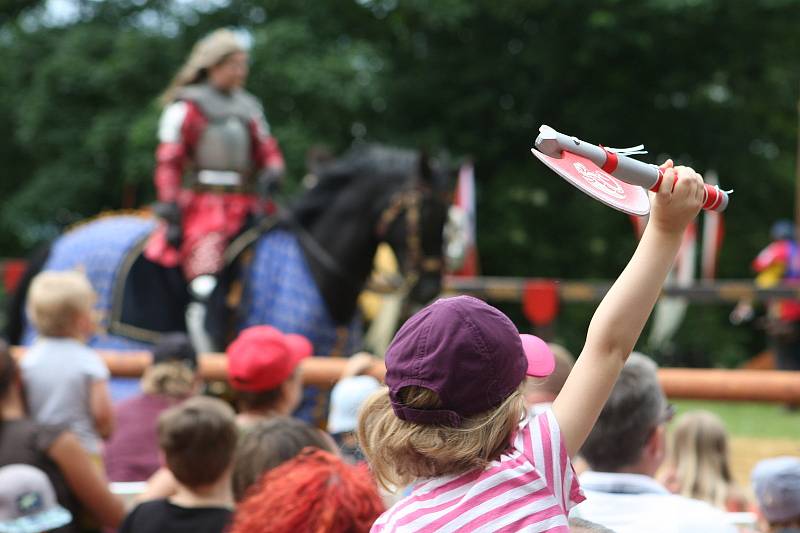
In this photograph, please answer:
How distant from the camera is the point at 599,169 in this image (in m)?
1.63

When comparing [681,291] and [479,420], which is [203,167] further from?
[681,291]

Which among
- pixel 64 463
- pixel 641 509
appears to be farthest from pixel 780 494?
pixel 64 463

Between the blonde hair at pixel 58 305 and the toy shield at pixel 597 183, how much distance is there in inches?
99.8

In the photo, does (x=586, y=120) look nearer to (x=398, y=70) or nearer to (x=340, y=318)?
(x=398, y=70)

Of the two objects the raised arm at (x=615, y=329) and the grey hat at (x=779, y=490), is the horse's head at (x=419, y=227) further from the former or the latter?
the raised arm at (x=615, y=329)

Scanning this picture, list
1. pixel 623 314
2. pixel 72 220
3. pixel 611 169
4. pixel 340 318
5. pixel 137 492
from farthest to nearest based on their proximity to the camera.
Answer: pixel 72 220 < pixel 340 318 < pixel 137 492 < pixel 623 314 < pixel 611 169

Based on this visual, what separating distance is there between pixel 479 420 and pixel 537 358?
264mm

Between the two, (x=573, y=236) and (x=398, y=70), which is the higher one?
(x=398, y=70)

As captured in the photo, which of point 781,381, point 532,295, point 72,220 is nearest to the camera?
point 781,381

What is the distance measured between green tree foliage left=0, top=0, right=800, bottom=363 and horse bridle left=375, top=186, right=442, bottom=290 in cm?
977

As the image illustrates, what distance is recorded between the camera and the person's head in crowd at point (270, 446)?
2561 mm

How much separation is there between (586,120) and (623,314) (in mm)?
16487

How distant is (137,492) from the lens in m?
3.67

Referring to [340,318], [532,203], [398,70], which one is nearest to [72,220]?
[398,70]
